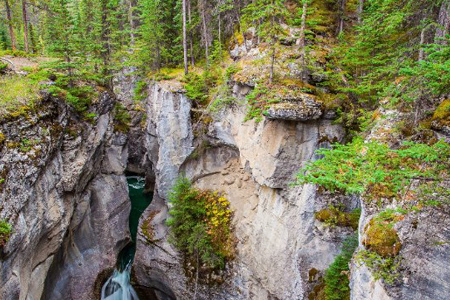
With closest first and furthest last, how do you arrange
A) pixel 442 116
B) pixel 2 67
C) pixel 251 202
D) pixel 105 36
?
pixel 442 116, pixel 2 67, pixel 251 202, pixel 105 36

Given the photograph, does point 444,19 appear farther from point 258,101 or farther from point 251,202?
point 251,202

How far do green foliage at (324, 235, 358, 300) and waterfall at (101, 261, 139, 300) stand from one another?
44.3 feet

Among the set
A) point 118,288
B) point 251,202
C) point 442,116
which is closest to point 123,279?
point 118,288

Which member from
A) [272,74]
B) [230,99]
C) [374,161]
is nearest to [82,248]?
[230,99]

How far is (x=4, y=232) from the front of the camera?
952 cm

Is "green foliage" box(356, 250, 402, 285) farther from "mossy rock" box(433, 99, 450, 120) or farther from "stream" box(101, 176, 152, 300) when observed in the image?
"stream" box(101, 176, 152, 300)

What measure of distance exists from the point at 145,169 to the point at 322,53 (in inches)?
836

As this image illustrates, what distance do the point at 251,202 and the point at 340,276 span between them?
247 inches

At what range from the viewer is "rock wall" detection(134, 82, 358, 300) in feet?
39.0

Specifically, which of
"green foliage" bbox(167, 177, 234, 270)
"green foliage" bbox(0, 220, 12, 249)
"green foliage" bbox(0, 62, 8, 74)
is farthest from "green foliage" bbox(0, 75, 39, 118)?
"green foliage" bbox(167, 177, 234, 270)

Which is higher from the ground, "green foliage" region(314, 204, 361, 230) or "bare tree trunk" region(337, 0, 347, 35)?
"bare tree trunk" region(337, 0, 347, 35)

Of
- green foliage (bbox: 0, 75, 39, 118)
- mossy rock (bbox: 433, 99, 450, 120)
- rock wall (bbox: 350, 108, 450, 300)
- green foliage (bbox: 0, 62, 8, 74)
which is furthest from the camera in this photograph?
green foliage (bbox: 0, 62, 8, 74)

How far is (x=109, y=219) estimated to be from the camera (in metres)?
19.0

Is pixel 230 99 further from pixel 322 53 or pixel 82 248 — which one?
pixel 82 248
